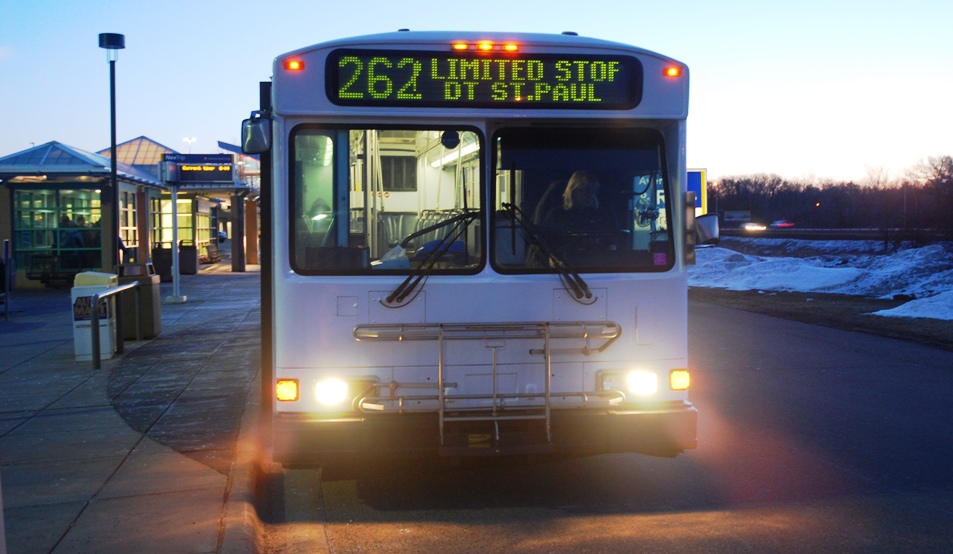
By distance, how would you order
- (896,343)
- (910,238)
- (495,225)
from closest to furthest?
(495,225)
(896,343)
(910,238)

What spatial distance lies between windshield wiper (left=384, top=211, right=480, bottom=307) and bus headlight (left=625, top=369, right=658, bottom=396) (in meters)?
1.39

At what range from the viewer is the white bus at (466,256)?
5.47 metres

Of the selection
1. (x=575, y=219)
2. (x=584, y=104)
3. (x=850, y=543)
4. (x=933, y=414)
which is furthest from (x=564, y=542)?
(x=933, y=414)

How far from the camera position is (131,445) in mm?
7367

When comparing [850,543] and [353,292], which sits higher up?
[353,292]

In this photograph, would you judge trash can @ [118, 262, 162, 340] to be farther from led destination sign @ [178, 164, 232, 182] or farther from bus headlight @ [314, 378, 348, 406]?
led destination sign @ [178, 164, 232, 182]

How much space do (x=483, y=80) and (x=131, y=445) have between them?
4.23m

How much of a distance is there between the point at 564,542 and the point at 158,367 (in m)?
7.69

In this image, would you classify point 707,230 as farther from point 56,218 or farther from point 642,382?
point 56,218

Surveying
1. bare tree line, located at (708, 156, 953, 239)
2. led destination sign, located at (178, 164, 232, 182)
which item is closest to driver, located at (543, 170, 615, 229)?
led destination sign, located at (178, 164, 232, 182)

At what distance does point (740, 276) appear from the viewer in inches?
1167

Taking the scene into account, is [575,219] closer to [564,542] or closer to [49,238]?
[564,542]

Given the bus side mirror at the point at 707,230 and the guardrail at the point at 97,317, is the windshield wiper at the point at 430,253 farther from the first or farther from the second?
the guardrail at the point at 97,317

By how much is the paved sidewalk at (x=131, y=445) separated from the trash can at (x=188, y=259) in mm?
17156
